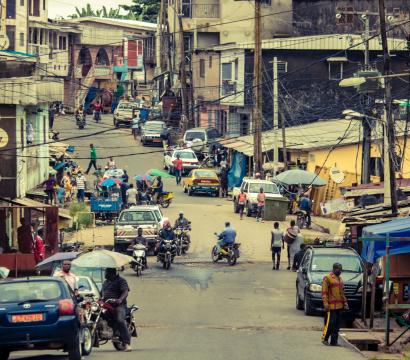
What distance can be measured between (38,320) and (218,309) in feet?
40.5

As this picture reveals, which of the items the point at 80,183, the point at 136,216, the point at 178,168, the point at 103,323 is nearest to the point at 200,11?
the point at 178,168

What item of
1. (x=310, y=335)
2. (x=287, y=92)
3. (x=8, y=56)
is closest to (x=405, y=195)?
(x=310, y=335)

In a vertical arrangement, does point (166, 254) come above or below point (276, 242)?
below

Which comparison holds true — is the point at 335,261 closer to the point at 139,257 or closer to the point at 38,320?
the point at 139,257

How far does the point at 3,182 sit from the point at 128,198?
26.3 ft

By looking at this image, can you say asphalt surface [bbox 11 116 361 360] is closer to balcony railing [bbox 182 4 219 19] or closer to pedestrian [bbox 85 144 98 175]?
pedestrian [bbox 85 144 98 175]

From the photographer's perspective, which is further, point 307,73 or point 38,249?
point 307,73

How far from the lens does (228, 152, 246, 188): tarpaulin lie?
67213mm

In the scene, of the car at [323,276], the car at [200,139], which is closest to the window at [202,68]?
the car at [200,139]

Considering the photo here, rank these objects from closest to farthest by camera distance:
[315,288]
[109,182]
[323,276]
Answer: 1. [315,288]
2. [323,276]
3. [109,182]

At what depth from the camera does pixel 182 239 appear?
147ft

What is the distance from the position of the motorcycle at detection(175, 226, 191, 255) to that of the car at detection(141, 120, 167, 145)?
34.4 m

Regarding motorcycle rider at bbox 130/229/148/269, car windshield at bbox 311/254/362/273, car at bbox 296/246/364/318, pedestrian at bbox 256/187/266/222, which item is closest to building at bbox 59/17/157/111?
pedestrian at bbox 256/187/266/222

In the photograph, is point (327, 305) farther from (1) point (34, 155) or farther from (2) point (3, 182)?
(1) point (34, 155)
